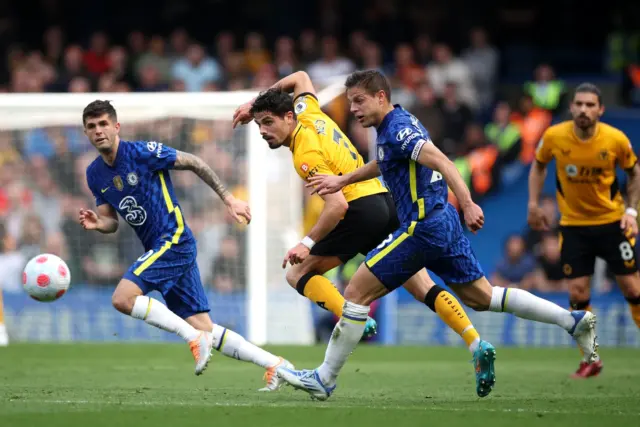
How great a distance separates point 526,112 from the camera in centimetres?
1866

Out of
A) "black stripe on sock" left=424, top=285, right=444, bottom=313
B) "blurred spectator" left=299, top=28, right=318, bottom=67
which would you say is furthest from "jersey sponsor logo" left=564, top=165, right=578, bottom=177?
"blurred spectator" left=299, top=28, right=318, bottom=67

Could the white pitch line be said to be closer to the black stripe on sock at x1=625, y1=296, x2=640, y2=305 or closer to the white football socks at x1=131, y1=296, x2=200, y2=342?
the white football socks at x1=131, y1=296, x2=200, y2=342

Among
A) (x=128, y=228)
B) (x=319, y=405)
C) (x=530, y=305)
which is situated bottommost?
(x=319, y=405)

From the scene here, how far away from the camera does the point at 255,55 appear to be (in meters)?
20.2

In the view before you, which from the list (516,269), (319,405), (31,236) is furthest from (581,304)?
(31,236)

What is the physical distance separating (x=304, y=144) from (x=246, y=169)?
6217mm

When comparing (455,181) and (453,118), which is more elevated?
(453,118)

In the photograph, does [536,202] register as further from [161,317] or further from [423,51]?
[423,51]

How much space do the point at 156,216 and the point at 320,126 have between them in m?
1.42

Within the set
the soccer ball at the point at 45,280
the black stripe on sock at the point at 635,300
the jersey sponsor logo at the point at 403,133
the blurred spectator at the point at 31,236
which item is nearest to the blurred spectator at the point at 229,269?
the blurred spectator at the point at 31,236

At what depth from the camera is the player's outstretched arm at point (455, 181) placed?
7.45 meters

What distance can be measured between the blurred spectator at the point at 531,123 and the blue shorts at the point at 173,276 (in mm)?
10384

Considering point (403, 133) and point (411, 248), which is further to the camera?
point (411, 248)

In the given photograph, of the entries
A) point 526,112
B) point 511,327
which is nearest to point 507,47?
point 526,112
